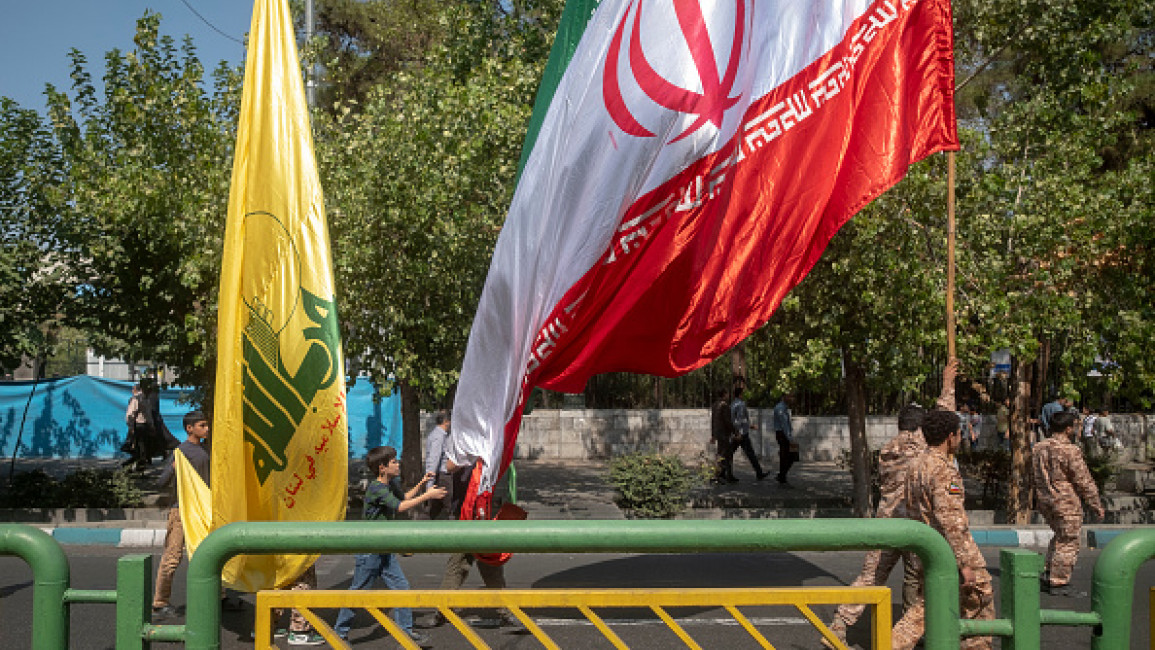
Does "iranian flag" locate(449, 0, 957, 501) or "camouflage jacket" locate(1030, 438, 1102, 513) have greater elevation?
"iranian flag" locate(449, 0, 957, 501)

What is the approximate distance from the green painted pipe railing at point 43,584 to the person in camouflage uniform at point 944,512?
470 cm

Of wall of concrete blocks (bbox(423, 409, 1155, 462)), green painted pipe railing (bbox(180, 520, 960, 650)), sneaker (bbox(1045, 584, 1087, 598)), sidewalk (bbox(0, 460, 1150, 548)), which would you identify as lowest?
sneaker (bbox(1045, 584, 1087, 598))

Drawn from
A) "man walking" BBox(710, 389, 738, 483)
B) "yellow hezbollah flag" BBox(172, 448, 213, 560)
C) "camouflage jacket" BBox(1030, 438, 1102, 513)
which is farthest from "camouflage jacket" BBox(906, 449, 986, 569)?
"man walking" BBox(710, 389, 738, 483)

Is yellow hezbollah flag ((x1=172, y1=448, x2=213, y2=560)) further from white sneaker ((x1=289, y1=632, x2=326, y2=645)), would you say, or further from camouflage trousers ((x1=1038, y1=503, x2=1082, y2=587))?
camouflage trousers ((x1=1038, y1=503, x2=1082, y2=587))

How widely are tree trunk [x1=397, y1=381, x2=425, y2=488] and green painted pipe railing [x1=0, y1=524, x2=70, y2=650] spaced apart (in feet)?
38.8

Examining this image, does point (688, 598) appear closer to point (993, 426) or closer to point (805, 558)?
point (805, 558)

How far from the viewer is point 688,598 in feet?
8.89

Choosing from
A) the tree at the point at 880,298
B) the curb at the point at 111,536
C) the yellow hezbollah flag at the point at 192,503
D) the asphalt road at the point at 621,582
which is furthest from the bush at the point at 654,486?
the yellow hezbollah flag at the point at 192,503

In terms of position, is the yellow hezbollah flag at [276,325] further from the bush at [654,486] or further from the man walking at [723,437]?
the man walking at [723,437]

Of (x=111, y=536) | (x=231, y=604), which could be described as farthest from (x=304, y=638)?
(x=111, y=536)

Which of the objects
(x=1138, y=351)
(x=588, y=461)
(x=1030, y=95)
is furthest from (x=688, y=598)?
(x=588, y=461)


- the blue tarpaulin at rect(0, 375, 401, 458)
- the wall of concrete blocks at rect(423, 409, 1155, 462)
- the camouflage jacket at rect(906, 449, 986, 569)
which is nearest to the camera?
the camouflage jacket at rect(906, 449, 986, 569)

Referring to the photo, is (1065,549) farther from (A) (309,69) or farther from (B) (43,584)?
(A) (309,69)

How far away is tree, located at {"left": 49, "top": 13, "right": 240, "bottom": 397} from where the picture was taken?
1309 centimetres
